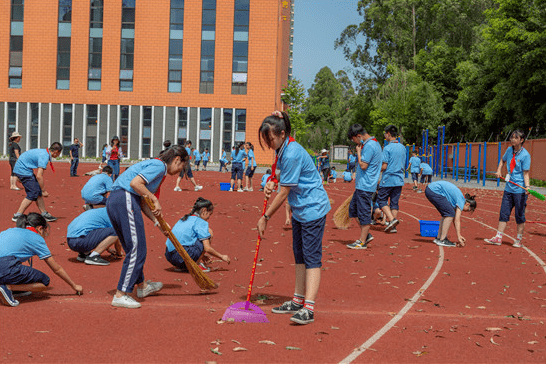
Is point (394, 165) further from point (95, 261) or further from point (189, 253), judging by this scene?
point (95, 261)

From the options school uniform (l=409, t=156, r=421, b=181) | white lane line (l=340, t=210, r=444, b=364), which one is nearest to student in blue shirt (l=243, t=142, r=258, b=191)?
school uniform (l=409, t=156, r=421, b=181)

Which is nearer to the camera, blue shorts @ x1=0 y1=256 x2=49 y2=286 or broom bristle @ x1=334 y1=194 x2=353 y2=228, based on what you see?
blue shorts @ x1=0 y1=256 x2=49 y2=286

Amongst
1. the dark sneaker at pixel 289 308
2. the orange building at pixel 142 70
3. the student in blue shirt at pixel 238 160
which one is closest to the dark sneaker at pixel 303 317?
Answer: the dark sneaker at pixel 289 308

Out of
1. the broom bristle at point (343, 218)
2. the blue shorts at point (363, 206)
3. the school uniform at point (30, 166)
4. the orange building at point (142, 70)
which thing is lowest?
the broom bristle at point (343, 218)

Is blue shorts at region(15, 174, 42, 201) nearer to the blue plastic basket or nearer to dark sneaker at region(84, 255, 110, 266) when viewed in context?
dark sneaker at region(84, 255, 110, 266)

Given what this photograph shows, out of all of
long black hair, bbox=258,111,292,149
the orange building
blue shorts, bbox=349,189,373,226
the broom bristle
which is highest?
the orange building

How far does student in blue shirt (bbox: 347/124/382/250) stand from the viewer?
939 cm

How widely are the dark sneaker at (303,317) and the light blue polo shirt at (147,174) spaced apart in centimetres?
195

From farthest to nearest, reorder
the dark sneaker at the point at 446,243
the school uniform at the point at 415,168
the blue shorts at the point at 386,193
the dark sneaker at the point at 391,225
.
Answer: the school uniform at the point at 415,168 → the dark sneaker at the point at 391,225 → the blue shorts at the point at 386,193 → the dark sneaker at the point at 446,243

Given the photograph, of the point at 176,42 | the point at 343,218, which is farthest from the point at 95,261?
the point at 176,42

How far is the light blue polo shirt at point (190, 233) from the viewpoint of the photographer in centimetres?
746

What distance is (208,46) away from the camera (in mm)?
50438

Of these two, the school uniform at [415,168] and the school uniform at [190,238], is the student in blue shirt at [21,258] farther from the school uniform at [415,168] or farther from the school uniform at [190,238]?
the school uniform at [415,168]

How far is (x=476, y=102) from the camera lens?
4281 cm
